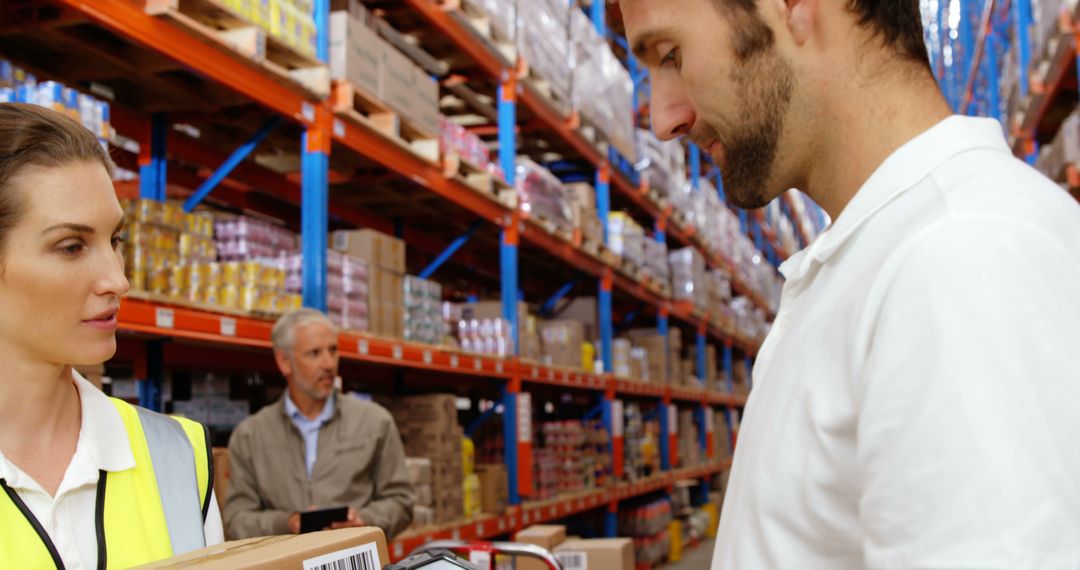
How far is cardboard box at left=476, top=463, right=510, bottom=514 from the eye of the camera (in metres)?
6.30

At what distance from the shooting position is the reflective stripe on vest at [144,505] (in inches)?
53.5

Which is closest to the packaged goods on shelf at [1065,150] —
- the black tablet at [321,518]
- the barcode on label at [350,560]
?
the black tablet at [321,518]

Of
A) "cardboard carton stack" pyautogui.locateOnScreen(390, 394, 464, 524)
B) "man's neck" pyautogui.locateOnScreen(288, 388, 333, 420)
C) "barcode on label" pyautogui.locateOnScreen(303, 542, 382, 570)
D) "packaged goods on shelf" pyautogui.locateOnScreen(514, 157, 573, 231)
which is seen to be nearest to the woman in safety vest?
"barcode on label" pyautogui.locateOnScreen(303, 542, 382, 570)

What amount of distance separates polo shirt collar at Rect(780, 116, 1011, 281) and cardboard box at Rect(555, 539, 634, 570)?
342 centimetres

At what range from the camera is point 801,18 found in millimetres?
1056

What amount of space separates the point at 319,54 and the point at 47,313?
309 centimetres

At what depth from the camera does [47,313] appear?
1544 mm

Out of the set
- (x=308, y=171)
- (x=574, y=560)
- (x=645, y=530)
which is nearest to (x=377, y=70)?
(x=308, y=171)

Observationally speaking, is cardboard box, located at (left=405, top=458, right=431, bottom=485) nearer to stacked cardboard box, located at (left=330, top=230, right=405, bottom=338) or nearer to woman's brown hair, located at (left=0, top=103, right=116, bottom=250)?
stacked cardboard box, located at (left=330, top=230, right=405, bottom=338)

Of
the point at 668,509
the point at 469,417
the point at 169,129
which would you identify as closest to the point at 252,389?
the point at 169,129

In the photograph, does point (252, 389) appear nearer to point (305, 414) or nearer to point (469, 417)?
point (305, 414)

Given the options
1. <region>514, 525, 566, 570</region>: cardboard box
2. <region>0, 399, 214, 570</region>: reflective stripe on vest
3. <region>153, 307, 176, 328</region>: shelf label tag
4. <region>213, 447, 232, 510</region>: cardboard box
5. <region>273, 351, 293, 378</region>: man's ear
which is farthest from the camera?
<region>514, 525, 566, 570</region>: cardboard box

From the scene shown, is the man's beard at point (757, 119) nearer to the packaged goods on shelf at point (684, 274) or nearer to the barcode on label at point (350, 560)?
the barcode on label at point (350, 560)

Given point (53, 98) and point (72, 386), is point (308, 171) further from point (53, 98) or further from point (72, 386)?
point (72, 386)
